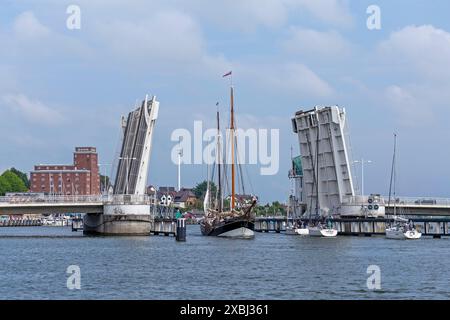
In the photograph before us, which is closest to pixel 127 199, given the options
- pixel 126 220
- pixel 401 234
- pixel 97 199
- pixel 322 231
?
pixel 126 220

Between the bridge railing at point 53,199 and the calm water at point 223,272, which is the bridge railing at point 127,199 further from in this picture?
the calm water at point 223,272

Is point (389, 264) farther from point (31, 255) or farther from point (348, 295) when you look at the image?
point (31, 255)

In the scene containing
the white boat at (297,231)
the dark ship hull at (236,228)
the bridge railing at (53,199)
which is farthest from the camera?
the white boat at (297,231)

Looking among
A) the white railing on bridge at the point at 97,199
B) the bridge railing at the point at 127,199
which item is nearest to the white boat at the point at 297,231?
the white railing on bridge at the point at 97,199

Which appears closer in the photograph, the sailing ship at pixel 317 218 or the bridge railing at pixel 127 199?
the bridge railing at pixel 127 199

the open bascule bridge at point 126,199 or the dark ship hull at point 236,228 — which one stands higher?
the open bascule bridge at point 126,199

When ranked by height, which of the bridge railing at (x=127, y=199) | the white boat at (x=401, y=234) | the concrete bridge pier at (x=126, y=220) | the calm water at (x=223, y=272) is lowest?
the calm water at (x=223, y=272)

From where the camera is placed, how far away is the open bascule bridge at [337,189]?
96125 millimetres

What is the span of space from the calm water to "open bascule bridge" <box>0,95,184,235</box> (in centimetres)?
2063

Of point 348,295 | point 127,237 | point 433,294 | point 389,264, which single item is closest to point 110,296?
point 348,295

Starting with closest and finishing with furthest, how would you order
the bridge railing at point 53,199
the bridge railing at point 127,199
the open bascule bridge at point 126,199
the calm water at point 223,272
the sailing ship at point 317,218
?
the calm water at point 223,272 → the open bascule bridge at point 126,199 → the bridge railing at point 127,199 → the bridge railing at point 53,199 → the sailing ship at point 317,218

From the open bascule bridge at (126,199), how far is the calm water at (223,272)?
20630mm

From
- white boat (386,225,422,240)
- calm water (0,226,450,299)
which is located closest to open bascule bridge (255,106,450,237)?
white boat (386,225,422,240)

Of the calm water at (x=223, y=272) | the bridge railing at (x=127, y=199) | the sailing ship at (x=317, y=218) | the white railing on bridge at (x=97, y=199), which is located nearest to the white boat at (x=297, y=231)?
the sailing ship at (x=317, y=218)
